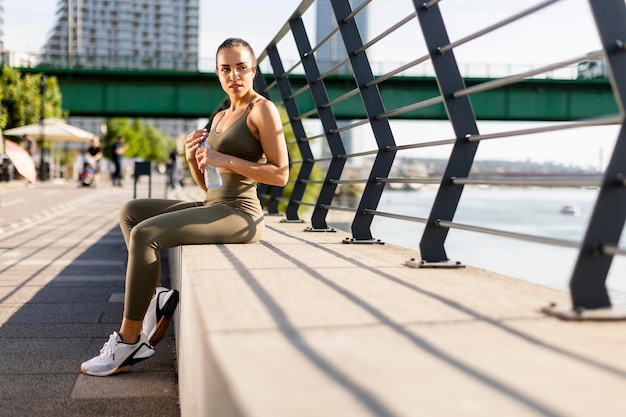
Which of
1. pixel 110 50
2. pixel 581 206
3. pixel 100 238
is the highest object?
pixel 110 50

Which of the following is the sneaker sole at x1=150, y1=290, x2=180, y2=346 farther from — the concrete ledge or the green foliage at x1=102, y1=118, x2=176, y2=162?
the green foliage at x1=102, y1=118, x2=176, y2=162

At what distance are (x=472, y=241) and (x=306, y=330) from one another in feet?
149

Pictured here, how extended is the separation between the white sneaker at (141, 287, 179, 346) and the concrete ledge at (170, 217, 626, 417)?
24.7 inches

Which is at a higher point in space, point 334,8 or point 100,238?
point 334,8

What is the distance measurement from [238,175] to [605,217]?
6.83 feet

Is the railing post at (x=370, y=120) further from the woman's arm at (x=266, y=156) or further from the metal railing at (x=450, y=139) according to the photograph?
the woman's arm at (x=266, y=156)

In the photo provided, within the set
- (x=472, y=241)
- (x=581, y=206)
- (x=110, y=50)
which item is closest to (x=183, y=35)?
(x=110, y=50)

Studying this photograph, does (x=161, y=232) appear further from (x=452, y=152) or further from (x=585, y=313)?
(x=585, y=313)

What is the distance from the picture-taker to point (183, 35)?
199 metres

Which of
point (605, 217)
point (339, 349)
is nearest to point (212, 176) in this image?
point (605, 217)

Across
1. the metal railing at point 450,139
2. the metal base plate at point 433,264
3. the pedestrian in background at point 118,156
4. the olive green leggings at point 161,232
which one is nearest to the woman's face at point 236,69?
the olive green leggings at point 161,232

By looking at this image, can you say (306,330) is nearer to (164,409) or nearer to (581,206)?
(164,409)

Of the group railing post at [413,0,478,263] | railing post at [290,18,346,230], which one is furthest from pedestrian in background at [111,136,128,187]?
railing post at [413,0,478,263]

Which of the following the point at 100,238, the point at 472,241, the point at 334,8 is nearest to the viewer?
the point at 334,8
